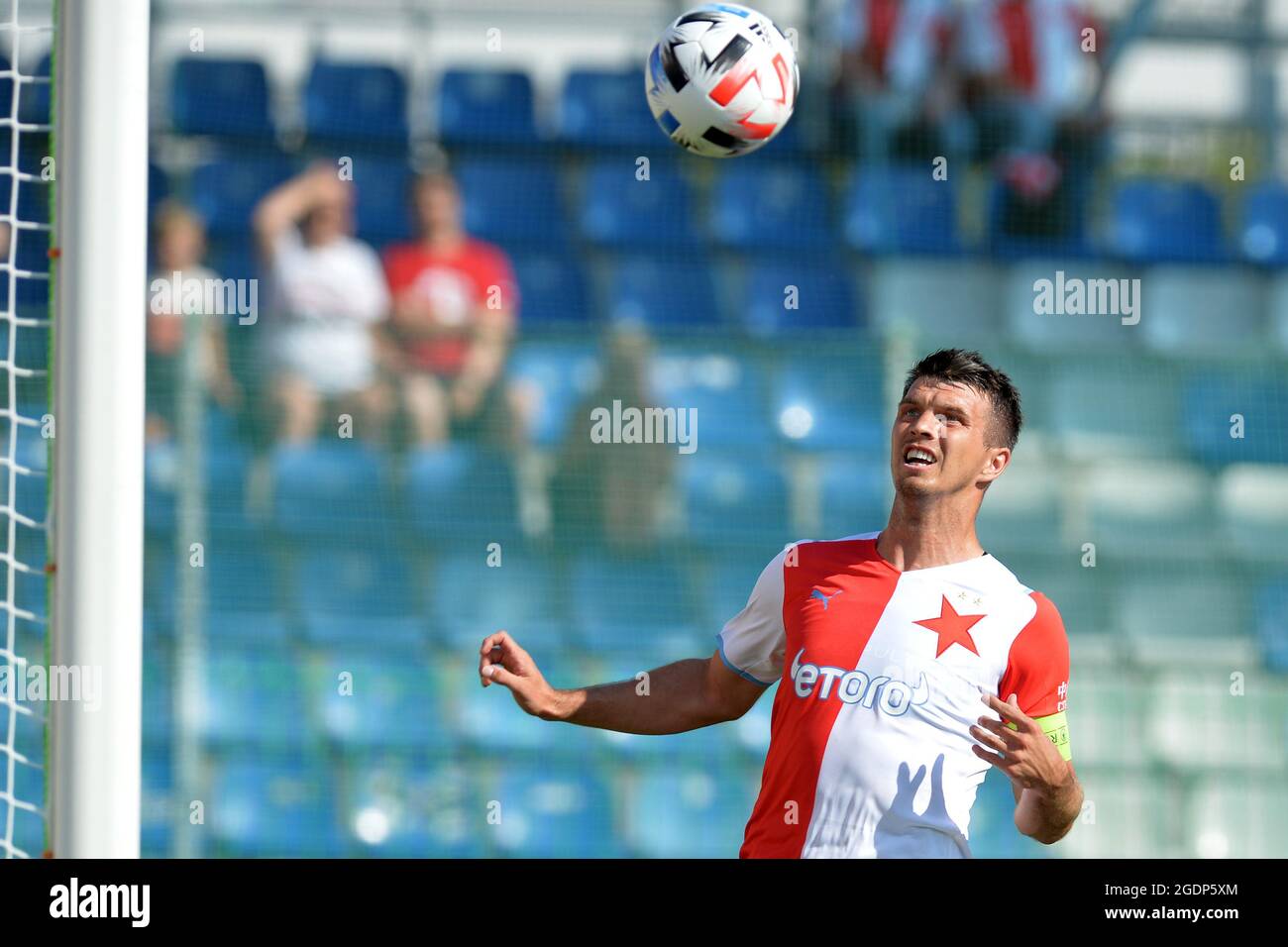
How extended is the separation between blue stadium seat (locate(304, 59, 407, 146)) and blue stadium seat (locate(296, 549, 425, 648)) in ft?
10.5

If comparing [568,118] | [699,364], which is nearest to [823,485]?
[699,364]

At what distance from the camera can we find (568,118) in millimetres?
9078

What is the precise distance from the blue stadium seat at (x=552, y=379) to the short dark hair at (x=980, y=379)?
261 cm

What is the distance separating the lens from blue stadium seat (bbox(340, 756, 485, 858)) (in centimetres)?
585

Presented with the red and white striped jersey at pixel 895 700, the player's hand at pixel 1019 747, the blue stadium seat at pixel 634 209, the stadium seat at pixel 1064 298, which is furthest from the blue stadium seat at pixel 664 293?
the player's hand at pixel 1019 747

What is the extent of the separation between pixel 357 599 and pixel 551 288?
2540mm

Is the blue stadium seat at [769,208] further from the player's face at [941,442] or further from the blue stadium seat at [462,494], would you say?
the player's face at [941,442]

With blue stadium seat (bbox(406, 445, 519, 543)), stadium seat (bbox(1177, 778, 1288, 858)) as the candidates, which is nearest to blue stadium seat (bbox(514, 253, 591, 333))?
blue stadium seat (bbox(406, 445, 519, 543))

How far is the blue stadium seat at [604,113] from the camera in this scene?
29.4 ft

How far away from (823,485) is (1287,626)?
1753 mm

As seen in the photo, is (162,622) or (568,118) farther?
(568,118)

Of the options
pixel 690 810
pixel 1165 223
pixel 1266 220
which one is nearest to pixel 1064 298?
pixel 1165 223

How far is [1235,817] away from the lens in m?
6.05

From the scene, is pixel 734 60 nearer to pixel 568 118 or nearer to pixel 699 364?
pixel 699 364
